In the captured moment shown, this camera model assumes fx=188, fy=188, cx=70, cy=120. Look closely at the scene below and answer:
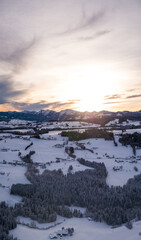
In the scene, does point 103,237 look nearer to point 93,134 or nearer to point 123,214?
point 123,214

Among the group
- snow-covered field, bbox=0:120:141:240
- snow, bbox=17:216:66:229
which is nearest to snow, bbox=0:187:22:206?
snow-covered field, bbox=0:120:141:240

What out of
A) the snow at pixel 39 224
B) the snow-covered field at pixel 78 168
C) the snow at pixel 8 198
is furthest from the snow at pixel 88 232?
the snow at pixel 8 198

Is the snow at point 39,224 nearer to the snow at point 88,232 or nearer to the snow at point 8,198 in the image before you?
the snow at point 88,232

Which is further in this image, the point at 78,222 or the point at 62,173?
the point at 62,173

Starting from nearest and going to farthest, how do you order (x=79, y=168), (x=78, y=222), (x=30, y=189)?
(x=78, y=222) < (x=30, y=189) < (x=79, y=168)


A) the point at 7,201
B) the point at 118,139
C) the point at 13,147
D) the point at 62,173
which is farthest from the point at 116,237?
the point at 118,139

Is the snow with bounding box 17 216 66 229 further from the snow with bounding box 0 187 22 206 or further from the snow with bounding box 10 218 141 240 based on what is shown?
the snow with bounding box 0 187 22 206

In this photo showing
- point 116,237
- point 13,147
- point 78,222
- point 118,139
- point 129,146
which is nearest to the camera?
point 116,237

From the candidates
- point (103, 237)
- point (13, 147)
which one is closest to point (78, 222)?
point (103, 237)

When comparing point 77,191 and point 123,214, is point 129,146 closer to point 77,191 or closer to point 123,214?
point 77,191

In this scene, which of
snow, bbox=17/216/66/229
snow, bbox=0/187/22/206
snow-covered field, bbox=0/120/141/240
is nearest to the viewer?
snow-covered field, bbox=0/120/141/240
